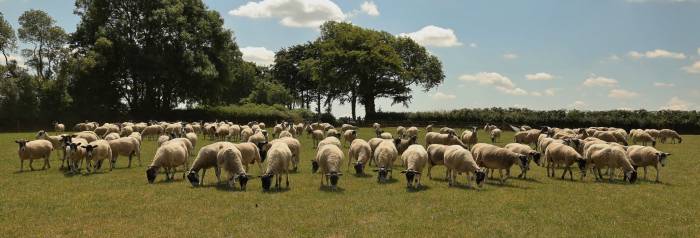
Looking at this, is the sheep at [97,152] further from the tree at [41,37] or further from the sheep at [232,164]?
the tree at [41,37]

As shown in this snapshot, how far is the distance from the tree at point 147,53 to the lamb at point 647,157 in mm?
51653

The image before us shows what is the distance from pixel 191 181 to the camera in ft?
56.6

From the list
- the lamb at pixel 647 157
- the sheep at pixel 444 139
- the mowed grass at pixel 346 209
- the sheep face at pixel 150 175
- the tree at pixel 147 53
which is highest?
the tree at pixel 147 53

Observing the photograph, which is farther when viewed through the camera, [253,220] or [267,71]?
[267,71]

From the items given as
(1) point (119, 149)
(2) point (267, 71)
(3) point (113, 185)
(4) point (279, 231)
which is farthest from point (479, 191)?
(2) point (267, 71)

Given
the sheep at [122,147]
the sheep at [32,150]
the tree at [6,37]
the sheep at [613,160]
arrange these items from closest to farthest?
the sheep at [613,160], the sheep at [32,150], the sheep at [122,147], the tree at [6,37]

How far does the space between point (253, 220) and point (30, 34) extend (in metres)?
64.0

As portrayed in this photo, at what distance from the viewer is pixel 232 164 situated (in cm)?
1741

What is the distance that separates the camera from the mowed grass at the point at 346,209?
11.7m

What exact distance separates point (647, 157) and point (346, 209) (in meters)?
14.4

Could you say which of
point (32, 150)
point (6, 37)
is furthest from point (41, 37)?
point (32, 150)

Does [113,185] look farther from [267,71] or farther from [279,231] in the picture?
[267,71]

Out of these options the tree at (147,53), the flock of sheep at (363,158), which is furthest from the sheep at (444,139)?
the tree at (147,53)

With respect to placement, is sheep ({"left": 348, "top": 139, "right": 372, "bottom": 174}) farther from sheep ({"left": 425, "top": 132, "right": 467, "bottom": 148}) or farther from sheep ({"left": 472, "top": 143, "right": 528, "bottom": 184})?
sheep ({"left": 425, "top": 132, "right": 467, "bottom": 148})
